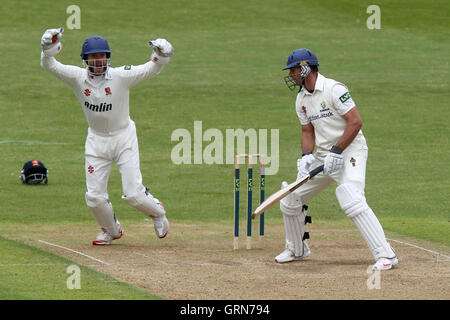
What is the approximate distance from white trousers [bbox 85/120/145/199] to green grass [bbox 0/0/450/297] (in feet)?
7.23

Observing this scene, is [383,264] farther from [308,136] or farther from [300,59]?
[300,59]

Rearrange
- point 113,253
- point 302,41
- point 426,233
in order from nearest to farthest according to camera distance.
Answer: point 113,253, point 426,233, point 302,41

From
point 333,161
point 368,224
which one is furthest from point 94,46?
point 368,224

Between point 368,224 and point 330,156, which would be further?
point 330,156

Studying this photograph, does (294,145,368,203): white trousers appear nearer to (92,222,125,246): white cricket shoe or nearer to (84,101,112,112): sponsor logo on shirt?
(84,101,112,112): sponsor logo on shirt

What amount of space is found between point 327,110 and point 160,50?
1.91m

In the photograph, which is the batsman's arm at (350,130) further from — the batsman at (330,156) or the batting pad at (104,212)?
the batting pad at (104,212)

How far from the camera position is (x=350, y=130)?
880 cm

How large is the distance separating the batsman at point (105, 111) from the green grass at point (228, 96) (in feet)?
7.26

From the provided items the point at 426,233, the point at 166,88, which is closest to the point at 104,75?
the point at 426,233

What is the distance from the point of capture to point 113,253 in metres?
9.58
